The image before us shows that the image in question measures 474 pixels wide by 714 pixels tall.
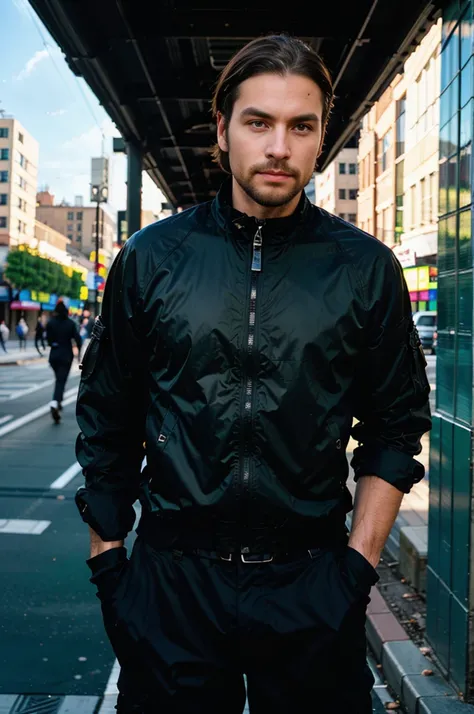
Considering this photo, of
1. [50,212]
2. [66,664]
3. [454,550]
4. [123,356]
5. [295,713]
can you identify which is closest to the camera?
[295,713]

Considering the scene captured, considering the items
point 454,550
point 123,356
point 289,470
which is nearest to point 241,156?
point 123,356

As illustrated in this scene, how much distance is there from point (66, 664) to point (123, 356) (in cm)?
247

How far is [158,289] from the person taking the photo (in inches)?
75.1

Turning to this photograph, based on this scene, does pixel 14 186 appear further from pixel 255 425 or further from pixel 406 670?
pixel 255 425

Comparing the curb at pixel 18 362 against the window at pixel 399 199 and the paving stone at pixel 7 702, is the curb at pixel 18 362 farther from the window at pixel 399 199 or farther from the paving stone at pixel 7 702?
the paving stone at pixel 7 702

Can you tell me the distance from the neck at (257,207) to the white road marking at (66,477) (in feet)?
20.5

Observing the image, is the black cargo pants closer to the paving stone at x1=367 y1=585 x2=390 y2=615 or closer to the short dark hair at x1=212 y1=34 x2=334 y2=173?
the short dark hair at x1=212 y1=34 x2=334 y2=173

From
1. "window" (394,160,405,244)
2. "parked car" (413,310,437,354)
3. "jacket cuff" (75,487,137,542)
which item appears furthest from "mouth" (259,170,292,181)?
"window" (394,160,405,244)

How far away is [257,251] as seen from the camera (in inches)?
74.3

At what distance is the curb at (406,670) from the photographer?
3.04 meters

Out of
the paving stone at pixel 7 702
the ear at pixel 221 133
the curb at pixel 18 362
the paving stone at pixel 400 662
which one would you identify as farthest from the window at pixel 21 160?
the ear at pixel 221 133

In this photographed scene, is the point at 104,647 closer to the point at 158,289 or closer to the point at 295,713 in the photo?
the point at 295,713

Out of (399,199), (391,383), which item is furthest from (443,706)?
(399,199)

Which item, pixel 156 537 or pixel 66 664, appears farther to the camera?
pixel 66 664
